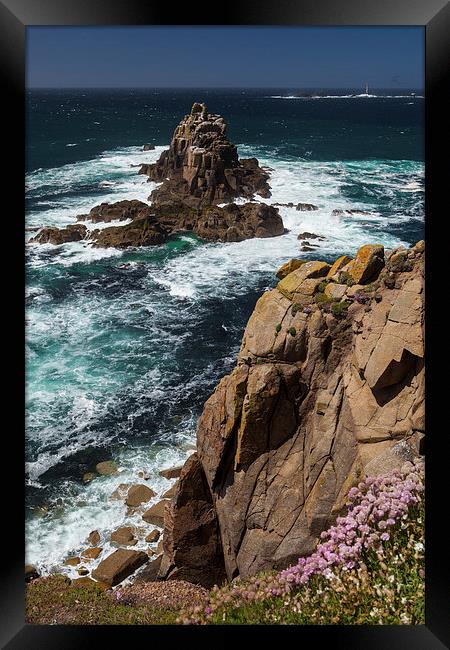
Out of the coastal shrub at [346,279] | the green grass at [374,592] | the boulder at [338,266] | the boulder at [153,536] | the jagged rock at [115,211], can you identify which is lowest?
the boulder at [153,536]

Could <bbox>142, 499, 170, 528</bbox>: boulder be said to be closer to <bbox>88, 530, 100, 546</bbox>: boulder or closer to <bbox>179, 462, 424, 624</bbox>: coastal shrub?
<bbox>88, 530, 100, 546</bbox>: boulder

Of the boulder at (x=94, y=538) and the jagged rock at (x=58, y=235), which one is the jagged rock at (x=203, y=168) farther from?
the boulder at (x=94, y=538)

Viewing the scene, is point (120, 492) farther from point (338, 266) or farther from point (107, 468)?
point (338, 266)

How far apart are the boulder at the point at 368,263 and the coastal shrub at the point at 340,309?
62 cm

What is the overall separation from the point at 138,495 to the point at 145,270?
57.5 ft

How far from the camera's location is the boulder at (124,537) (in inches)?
722

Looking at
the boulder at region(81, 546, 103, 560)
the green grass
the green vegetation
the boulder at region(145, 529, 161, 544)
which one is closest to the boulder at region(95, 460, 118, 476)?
the boulder at region(145, 529, 161, 544)

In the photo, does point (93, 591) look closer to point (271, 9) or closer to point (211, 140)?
point (271, 9)

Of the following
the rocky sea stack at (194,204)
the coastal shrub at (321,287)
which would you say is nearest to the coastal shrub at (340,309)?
the coastal shrub at (321,287)

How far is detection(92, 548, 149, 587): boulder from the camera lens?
17.0 meters

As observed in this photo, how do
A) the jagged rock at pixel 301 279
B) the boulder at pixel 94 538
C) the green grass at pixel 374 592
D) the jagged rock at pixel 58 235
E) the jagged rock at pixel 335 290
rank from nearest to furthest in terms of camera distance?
1. the green grass at pixel 374 592
2. the jagged rock at pixel 335 290
3. the jagged rock at pixel 301 279
4. the boulder at pixel 94 538
5. the jagged rock at pixel 58 235

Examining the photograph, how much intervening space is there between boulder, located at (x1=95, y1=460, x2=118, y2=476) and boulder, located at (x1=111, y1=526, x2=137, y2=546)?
2985 millimetres
